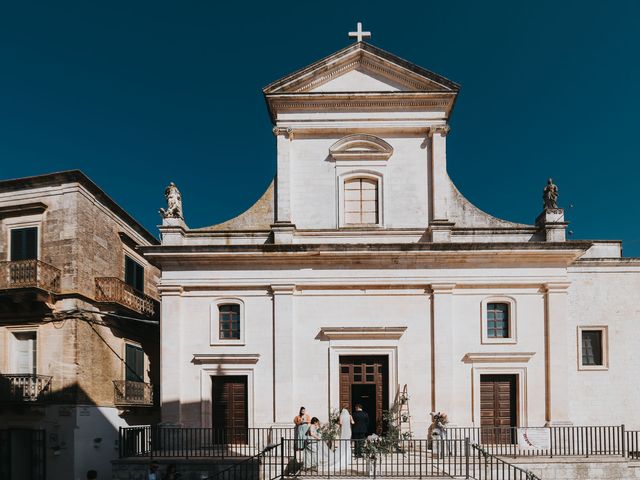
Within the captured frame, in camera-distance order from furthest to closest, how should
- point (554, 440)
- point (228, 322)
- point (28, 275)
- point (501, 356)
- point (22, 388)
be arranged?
point (228, 322), point (28, 275), point (501, 356), point (22, 388), point (554, 440)

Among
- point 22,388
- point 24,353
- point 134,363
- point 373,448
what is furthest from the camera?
point 134,363

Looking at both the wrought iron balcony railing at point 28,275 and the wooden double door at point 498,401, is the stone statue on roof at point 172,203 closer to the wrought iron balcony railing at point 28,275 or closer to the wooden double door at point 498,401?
the wrought iron balcony railing at point 28,275

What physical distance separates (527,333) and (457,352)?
2.27 m

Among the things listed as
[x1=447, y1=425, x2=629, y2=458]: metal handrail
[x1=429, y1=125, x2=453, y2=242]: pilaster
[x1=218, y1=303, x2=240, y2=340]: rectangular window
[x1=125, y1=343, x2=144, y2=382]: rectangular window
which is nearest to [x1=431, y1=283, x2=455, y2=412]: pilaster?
[x1=447, y1=425, x2=629, y2=458]: metal handrail

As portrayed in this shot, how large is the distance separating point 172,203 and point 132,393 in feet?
24.4

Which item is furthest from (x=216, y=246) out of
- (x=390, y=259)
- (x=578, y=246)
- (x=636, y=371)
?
(x=636, y=371)

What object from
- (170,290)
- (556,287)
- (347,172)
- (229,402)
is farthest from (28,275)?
(556,287)

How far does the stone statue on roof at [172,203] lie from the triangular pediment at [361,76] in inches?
173

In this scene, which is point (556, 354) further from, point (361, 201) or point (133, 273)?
point (133, 273)

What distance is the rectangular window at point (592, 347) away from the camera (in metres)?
19.5

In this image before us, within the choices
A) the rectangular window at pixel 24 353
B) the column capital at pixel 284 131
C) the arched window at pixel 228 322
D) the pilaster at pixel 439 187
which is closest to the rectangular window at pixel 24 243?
the rectangular window at pixel 24 353

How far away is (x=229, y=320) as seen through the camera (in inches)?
731

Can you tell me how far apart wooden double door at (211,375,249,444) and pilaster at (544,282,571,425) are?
30.5 ft

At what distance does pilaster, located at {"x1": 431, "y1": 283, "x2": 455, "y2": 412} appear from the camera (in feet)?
58.3
